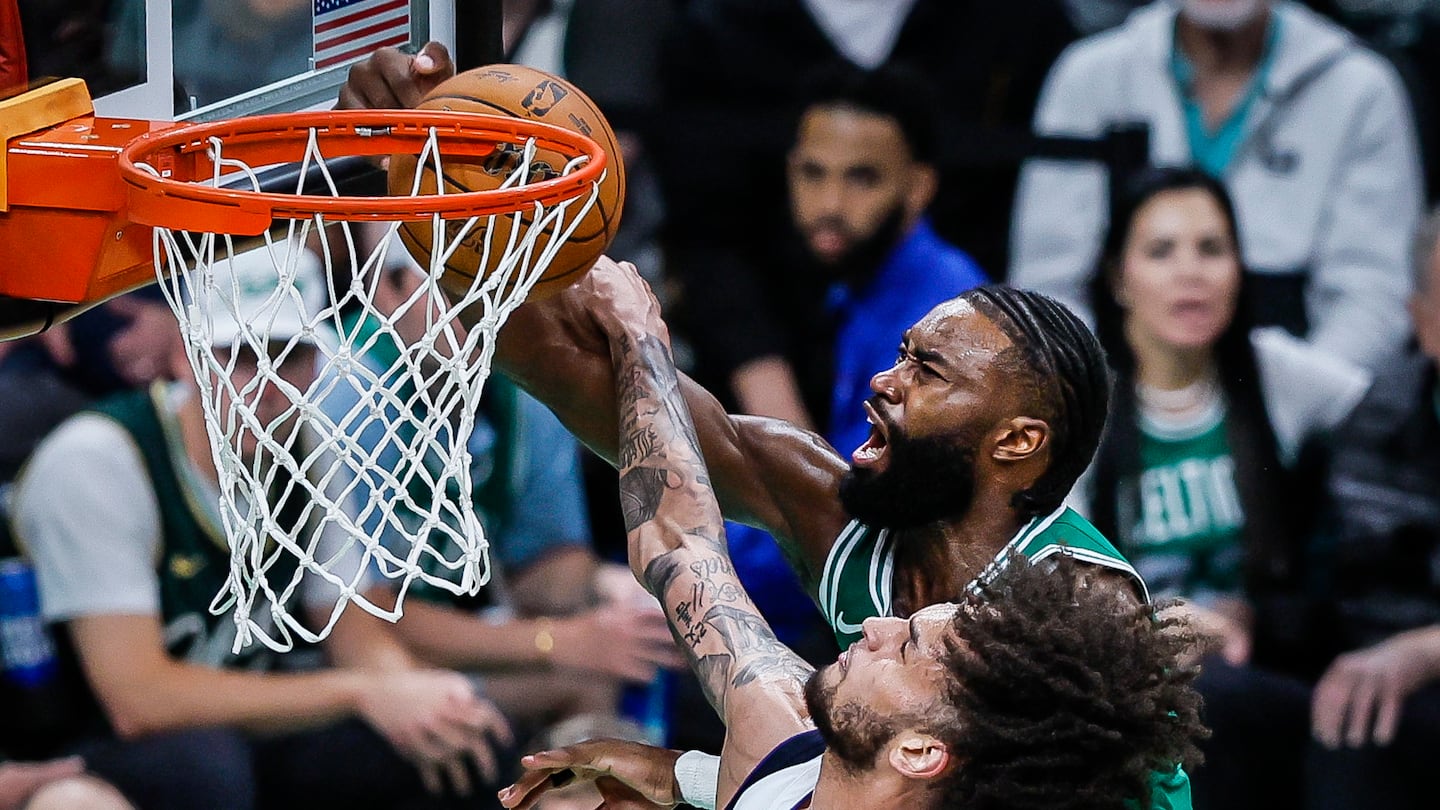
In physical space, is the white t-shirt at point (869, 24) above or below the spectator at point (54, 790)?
above

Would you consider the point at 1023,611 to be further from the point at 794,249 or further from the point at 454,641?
the point at 794,249

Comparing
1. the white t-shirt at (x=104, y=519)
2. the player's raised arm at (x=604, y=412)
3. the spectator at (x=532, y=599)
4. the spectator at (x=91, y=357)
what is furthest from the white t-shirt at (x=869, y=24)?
the player's raised arm at (x=604, y=412)

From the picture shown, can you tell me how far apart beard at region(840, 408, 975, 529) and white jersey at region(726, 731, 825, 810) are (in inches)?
18.4

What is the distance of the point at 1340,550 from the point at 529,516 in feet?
7.18

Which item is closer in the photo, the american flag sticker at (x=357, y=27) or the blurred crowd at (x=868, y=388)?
the american flag sticker at (x=357, y=27)

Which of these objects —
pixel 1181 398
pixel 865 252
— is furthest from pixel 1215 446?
pixel 865 252

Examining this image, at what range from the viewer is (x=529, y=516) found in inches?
214

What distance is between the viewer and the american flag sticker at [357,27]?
3.50 metres

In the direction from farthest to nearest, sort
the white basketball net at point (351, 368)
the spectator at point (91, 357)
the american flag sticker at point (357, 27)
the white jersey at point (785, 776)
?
1. the spectator at point (91, 357)
2. the american flag sticker at point (357, 27)
3. the white basketball net at point (351, 368)
4. the white jersey at point (785, 776)

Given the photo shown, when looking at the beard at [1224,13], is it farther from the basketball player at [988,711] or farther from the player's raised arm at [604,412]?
the basketball player at [988,711]

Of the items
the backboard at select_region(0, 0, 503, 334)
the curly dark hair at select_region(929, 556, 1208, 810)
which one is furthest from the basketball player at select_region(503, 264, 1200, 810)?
the backboard at select_region(0, 0, 503, 334)

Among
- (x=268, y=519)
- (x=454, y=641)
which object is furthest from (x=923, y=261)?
(x=268, y=519)

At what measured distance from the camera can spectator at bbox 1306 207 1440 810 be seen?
217 inches

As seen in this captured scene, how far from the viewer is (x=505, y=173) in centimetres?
309
